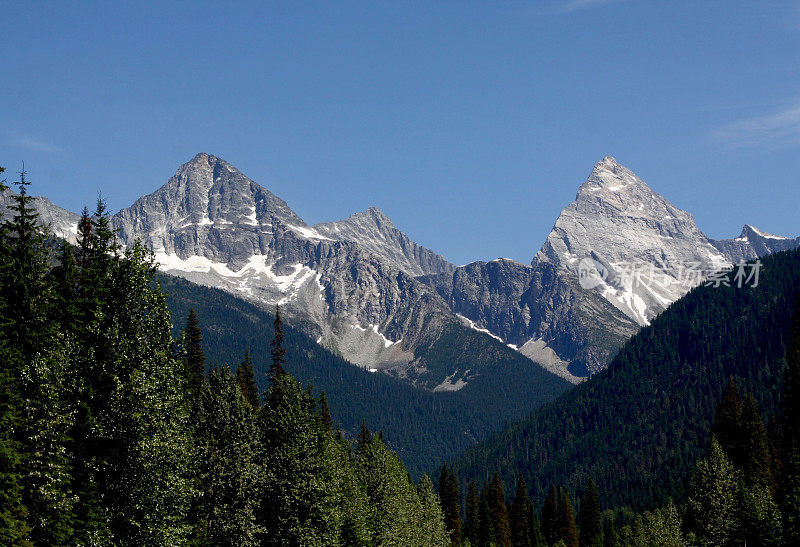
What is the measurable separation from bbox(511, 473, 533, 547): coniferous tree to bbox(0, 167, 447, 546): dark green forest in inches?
3743

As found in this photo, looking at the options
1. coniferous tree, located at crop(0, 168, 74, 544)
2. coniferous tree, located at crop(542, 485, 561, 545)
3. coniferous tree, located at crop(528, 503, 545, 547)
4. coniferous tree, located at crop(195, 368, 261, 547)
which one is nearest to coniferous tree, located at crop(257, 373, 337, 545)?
coniferous tree, located at crop(195, 368, 261, 547)

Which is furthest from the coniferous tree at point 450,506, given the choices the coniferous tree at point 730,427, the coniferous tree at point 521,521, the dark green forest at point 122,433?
the dark green forest at point 122,433

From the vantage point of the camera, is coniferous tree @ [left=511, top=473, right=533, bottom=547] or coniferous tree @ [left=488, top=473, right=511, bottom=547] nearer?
coniferous tree @ [left=488, top=473, right=511, bottom=547]

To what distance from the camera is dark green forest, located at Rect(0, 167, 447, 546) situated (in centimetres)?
3784

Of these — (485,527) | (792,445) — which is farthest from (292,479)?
(485,527)

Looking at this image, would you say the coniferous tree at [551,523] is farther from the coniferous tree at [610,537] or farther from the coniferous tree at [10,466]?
the coniferous tree at [10,466]

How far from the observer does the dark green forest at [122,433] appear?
37844mm

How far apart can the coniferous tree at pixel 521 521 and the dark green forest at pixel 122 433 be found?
95.1 m

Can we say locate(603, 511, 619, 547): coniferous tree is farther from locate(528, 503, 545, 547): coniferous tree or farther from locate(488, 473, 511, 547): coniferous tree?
locate(488, 473, 511, 547): coniferous tree

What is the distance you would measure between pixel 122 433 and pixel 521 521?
390 ft

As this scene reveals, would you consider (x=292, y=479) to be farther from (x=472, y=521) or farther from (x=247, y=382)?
(x=472, y=521)

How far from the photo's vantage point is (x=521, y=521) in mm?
147375

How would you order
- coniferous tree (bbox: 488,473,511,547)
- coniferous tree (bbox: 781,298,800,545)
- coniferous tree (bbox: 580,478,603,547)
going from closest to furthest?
1. coniferous tree (bbox: 781,298,800,545)
2. coniferous tree (bbox: 488,473,511,547)
3. coniferous tree (bbox: 580,478,603,547)

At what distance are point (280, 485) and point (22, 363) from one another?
19.5 meters
